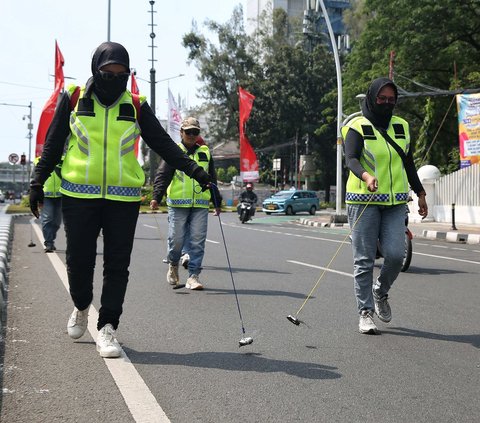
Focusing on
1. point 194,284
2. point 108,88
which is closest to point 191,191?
point 194,284

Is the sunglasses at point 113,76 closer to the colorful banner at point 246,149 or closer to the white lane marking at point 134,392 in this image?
the white lane marking at point 134,392

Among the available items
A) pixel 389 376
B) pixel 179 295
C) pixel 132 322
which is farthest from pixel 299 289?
pixel 389 376

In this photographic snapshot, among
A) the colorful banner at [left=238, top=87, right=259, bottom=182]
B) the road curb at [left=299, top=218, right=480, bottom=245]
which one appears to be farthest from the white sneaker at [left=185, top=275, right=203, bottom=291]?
the colorful banner at [left=238, top=87, right=259, bottom=182]

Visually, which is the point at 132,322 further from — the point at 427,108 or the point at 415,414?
the point at 427,108

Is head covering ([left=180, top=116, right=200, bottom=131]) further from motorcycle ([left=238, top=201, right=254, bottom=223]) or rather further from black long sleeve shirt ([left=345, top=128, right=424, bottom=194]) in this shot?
motorcycle ([left=238, top=201, right=254, bottom=223])

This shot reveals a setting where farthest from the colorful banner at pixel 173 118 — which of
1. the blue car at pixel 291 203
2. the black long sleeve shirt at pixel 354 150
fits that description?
the black long sleeve shirt at pixel 354 150

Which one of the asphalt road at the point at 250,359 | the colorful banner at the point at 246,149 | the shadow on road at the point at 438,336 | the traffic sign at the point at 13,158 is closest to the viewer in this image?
the asphalt road at the point at 250,359

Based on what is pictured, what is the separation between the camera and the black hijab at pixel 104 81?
15.0 ft

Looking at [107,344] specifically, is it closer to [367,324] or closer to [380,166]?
[367,324]

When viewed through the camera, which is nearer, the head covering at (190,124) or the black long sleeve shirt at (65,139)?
the black long sleeve shirt at (65,139)

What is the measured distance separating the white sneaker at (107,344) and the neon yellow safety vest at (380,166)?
2096 millimetres

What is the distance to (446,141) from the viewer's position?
33.8 meters

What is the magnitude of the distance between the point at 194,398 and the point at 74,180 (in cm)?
172

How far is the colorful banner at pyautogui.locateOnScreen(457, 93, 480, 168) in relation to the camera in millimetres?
22109
